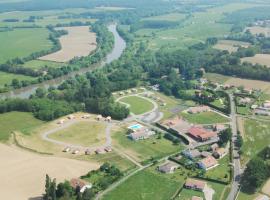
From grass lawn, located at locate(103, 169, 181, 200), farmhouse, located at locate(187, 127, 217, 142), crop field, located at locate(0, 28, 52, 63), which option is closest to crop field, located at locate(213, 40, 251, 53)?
crop field, located at locate(0, 28, 52, 63)

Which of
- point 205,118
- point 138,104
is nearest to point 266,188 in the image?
point 205,118

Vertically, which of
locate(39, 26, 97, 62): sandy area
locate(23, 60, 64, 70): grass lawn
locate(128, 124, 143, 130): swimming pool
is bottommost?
locate(128, 124, 143, 130): swimming pool

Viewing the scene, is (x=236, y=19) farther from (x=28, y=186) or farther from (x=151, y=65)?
(x=28, y=186)

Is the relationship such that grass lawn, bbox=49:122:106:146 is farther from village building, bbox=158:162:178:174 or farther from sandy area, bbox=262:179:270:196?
sandy area, bbox=262:179:270:196

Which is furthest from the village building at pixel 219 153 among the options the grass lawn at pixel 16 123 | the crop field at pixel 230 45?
the crop field at pixel 230 45

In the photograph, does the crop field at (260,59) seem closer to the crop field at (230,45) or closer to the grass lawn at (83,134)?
the crop field at (230,45)
